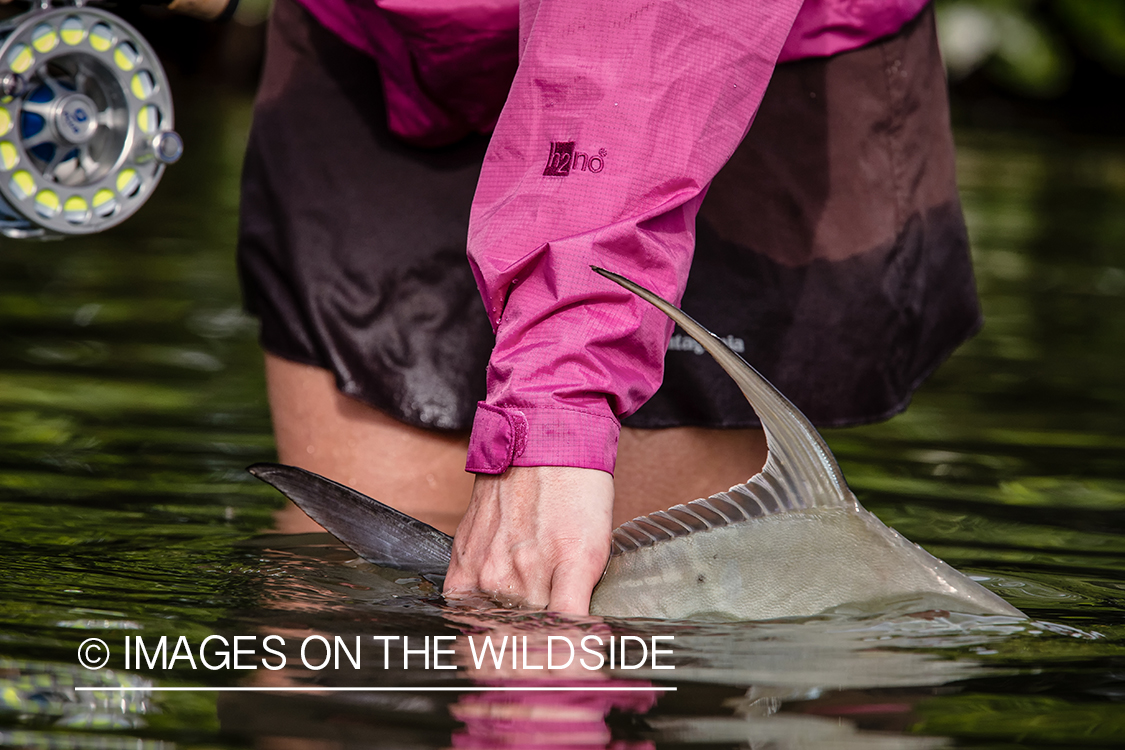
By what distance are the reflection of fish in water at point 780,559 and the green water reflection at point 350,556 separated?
4 centimetres

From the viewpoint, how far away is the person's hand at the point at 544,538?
1.71 metres

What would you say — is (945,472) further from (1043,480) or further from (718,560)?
(718,560)

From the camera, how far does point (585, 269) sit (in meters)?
1.73

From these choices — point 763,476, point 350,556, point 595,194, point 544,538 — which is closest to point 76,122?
point 350,556

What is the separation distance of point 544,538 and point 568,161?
0.42 m

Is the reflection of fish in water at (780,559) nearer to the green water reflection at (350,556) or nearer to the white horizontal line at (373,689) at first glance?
the green water reflection at (350,556)

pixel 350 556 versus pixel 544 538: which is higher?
pixel 544 538

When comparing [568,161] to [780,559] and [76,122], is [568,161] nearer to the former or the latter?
[780,559]

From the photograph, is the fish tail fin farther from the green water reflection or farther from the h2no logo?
the h2no logo

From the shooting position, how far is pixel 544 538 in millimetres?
1713

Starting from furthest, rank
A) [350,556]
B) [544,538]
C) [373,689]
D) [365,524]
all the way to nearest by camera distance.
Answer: [350,556]
[365,524]
[544,538]
[373,689]

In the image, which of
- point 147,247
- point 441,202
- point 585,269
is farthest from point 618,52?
point 147,247

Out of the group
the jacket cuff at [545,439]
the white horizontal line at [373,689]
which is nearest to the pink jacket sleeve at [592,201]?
the jacket cuff at [545,439]

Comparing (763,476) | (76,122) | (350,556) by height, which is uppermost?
(76,122)
